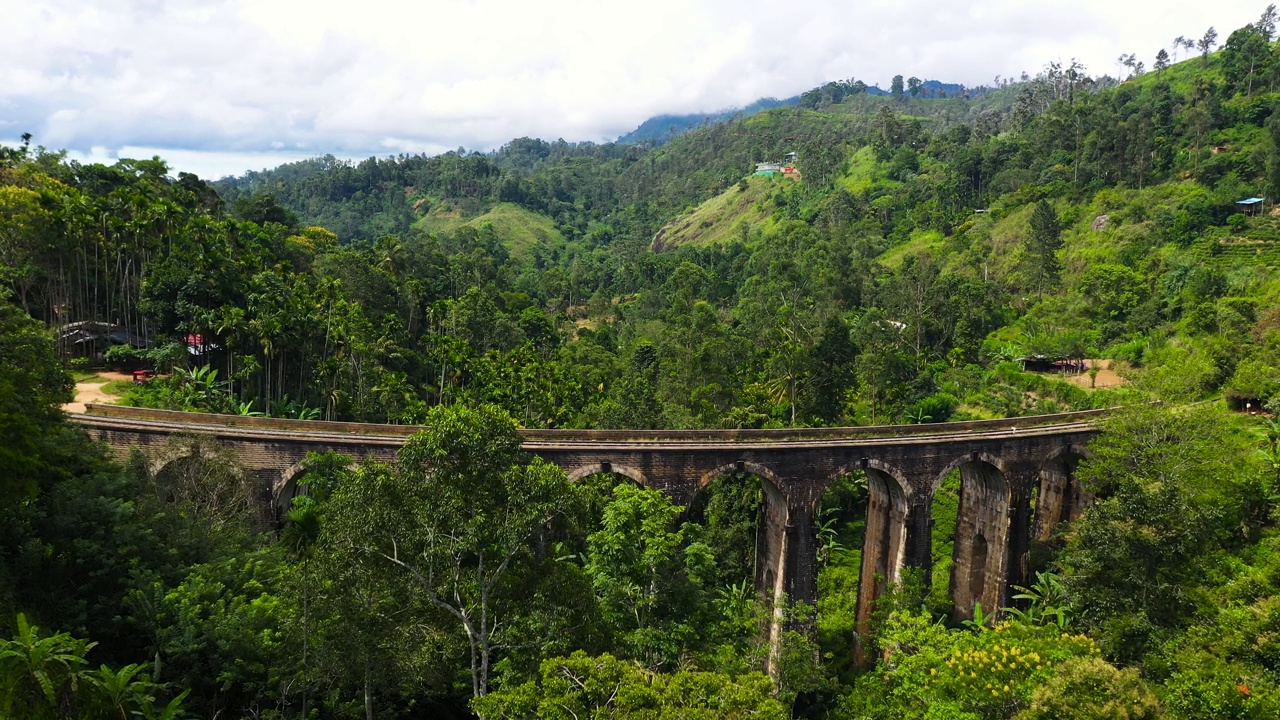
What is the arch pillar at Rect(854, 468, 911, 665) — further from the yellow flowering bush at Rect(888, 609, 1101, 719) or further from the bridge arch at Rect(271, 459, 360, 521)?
the bridge arch at Rect(271, 459, 360, 521)

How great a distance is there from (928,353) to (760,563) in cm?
3313

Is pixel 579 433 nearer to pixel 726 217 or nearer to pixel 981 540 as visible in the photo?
pixel 981 540

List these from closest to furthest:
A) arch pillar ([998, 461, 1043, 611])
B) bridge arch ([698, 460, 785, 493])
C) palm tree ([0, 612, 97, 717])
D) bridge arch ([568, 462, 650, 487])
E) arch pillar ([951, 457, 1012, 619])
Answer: palm tree ([0, 612, 97, 717]) → bridge arch ([568, 462, 650, 487]) → bridge arch ([698, 460, 785, 493]) → arch pillar ([998, 461, 1043, 611]) → arch pillar ([951, 457, 1012, 619])

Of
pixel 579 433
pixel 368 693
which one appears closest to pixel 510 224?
pixel 579 433

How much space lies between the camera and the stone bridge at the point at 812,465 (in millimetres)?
27578

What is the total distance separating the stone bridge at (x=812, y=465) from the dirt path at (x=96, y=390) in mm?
8191

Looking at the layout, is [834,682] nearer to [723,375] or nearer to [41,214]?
[723,375]

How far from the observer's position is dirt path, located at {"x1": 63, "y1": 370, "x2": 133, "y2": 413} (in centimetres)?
3544

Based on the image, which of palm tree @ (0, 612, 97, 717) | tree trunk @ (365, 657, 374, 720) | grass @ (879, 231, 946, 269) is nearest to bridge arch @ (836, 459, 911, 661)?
tree trunk @ (365, 657, 374, 720)

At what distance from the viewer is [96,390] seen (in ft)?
123

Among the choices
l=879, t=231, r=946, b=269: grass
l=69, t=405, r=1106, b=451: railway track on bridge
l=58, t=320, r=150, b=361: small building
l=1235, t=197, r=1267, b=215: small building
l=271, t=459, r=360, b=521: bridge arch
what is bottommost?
l=271, t=459, r=360, b=521: bridge arch

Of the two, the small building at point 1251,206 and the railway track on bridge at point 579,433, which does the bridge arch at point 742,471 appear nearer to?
the railway track on bridge at point 579,433

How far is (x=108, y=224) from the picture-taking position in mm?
40375

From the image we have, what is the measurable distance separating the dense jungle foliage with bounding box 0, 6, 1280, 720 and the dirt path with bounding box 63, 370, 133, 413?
43.6 inches
